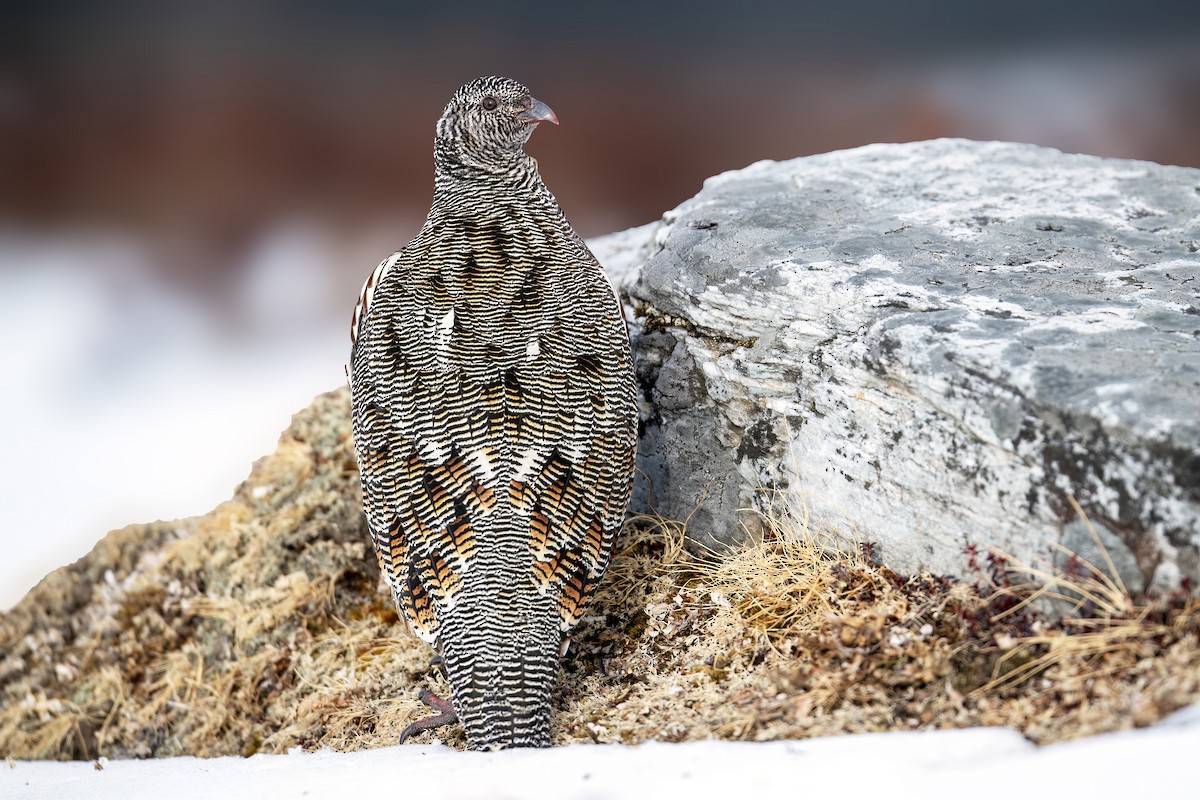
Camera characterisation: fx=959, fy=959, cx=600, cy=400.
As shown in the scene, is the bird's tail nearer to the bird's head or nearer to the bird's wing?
the bird's wing

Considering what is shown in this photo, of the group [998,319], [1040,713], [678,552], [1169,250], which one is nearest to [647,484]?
[678,552]

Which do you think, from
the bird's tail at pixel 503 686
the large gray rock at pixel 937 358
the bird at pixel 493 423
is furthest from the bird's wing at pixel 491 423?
the large gray rock at pixel 937 358

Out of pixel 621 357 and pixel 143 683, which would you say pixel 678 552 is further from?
pixel 143 683

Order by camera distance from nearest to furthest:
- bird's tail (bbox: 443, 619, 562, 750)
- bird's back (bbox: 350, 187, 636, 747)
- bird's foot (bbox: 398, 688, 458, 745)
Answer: bird's tail (bbox: 443, 619, 562, 750) → bird's back (bbox: 350, 187, 636, 747) → bird's foot (bbox: 398, 688, 458, 745)

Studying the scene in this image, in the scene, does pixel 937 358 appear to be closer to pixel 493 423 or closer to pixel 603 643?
pixel 493 423

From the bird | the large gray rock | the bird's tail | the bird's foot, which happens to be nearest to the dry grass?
the bird's foot

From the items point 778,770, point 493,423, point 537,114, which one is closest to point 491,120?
point 537,114

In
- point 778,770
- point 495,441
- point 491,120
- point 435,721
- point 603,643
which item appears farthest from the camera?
point 491,120

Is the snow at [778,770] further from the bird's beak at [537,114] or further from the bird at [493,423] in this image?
the bird's beak at [537,114]
